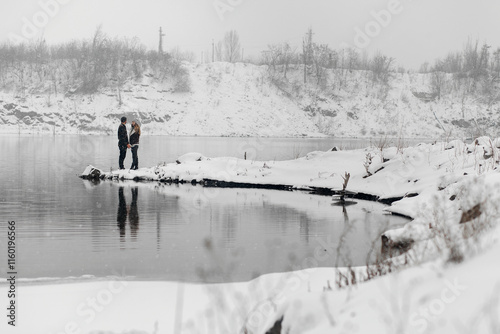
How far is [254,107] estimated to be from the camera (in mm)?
90688

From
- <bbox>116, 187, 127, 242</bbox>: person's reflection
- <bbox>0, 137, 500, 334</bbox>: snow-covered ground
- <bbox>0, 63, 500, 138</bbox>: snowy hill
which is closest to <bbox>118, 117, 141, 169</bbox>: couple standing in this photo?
<bbox>116, 187, 127, 242</bbox>: person's reflection

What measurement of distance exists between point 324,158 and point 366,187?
3760mm

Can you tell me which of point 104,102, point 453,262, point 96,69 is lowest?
point 453,262

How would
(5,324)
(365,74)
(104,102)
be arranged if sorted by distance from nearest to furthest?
(5,324) < (104,102) < (365,74)

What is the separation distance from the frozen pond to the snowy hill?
209 ft

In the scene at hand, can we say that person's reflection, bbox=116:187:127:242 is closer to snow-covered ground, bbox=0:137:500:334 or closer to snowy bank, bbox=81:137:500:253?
snow-covered ground, bbox=0:137:500:334

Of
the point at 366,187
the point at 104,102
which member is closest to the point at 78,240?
the point at 366,187

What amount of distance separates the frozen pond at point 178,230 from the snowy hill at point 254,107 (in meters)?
63.6

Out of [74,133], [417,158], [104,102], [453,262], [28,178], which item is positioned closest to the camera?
[453,262]

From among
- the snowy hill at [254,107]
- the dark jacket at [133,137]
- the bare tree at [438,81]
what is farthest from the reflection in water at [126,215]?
the bare tree at [438,81]

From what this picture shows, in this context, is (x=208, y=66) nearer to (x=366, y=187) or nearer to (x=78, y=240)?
(x=366, y=187)

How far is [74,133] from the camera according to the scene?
3049 inches

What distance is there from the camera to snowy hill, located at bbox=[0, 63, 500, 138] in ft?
267

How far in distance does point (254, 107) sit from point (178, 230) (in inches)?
3144
